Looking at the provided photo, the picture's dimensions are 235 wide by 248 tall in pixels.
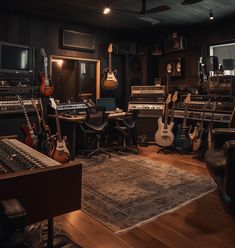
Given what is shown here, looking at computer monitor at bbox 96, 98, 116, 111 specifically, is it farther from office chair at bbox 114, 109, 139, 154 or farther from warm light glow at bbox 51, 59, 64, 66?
warm light glow at bbox 51, 59, 64, 66

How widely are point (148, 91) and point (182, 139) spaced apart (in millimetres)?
1456

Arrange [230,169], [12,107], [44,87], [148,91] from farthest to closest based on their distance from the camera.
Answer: [148,91]
[44,87]
[12,107]
[230,169]

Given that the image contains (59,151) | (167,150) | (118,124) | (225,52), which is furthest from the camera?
(225,52)

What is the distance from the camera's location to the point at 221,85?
4723 millimetres

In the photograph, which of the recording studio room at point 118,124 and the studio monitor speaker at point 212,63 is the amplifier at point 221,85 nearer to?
the recording studio room at point 118,124

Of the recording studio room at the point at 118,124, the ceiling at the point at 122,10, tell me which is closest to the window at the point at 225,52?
the recording studio room at the point at 118,124

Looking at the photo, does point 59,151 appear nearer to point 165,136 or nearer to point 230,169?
point 165,136

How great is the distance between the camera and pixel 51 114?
16.6 ft

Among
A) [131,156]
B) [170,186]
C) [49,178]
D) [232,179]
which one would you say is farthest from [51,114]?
[49,178]

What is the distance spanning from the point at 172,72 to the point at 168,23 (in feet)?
3.51

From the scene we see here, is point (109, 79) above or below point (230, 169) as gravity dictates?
above

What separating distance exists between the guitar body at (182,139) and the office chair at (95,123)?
135 cm

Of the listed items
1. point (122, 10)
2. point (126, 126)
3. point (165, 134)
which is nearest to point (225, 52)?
point (165, 134)

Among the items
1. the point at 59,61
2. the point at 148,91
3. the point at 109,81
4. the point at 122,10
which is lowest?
the point at 148,91
